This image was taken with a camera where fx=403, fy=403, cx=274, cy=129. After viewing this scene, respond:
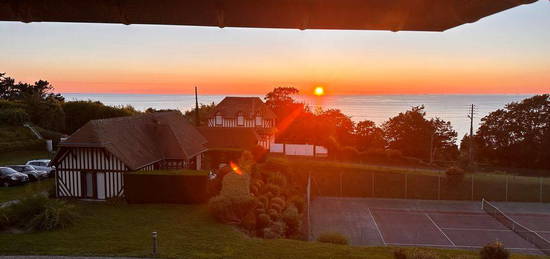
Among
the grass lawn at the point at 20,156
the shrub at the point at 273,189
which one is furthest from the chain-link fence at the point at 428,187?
the grass lawn at the point at 20,156

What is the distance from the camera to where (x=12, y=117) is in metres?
38.3

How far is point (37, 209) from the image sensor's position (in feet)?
50.6

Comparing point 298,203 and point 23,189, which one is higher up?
point 23,189

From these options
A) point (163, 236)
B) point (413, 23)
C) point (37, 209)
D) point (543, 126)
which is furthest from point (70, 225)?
point (543, 126)

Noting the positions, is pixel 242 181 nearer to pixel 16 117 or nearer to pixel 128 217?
pixel 128 217

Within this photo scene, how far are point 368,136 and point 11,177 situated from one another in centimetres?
3843

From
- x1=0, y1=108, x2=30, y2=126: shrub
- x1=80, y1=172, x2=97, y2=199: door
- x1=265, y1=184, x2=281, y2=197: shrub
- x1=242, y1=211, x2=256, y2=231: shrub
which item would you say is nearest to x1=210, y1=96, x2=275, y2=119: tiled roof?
x1=0, y1=108, x2=30, y2=126: shrub

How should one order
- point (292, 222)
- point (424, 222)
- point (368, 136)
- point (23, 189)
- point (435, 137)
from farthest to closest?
point (368, 136) → point (435, 137) → point (424, 222) → point (23, 189) → point (292, 222)

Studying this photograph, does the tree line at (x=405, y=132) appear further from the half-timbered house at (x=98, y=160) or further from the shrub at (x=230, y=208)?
the shrub at (x=230, y=208)

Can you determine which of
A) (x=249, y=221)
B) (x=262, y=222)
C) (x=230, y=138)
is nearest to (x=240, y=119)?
(x=230, y=138)

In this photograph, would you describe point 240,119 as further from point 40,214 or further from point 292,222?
point 40,214

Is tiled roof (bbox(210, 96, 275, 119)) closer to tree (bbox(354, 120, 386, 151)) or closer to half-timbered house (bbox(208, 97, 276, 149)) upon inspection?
half-timbered house (bbox(208, 97, 276, 149))

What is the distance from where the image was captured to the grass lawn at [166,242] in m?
12.1

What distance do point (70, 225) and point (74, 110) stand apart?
3379 centimetres
